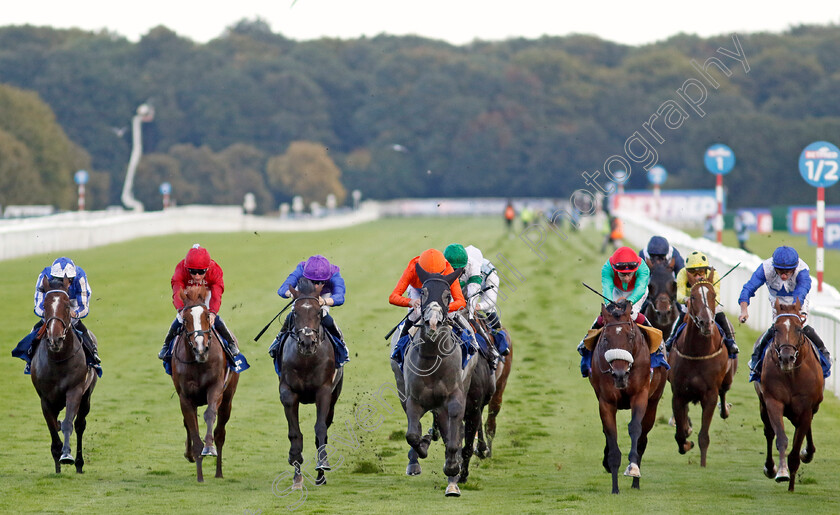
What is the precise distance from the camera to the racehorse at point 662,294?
1167 centimetres

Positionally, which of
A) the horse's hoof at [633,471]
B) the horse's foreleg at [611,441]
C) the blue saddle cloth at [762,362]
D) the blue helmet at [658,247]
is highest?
the blue helmet at [658,247]

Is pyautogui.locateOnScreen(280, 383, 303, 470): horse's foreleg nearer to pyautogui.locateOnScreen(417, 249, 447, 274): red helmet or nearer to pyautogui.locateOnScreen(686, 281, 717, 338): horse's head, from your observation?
pyautogui.locateOnScreen(417, 249, 447, 274): red helmet

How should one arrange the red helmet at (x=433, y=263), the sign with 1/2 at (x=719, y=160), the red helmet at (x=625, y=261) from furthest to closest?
the sign with 1/2 at (x=719, y=160) → the red helmet at (x=625, y=261) → the red helmet at (x=433, y=263)

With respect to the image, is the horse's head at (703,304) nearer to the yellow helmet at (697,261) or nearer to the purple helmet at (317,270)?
the yellow helmet at (697,261)

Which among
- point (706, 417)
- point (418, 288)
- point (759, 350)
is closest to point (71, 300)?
point (418, 288)

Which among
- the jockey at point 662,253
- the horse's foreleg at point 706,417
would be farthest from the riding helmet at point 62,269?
the horse's foreleg at point 706,417

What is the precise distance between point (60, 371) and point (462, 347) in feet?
10.8

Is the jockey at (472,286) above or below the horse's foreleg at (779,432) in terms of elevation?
above

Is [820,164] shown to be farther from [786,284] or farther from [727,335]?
[786,284]

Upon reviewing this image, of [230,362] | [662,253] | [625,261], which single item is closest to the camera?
[625,261]

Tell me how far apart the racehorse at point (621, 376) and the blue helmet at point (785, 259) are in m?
1.30

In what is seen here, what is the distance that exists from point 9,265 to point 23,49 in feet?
227

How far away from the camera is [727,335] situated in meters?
11.1

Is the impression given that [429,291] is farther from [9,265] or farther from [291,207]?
[291,207]
